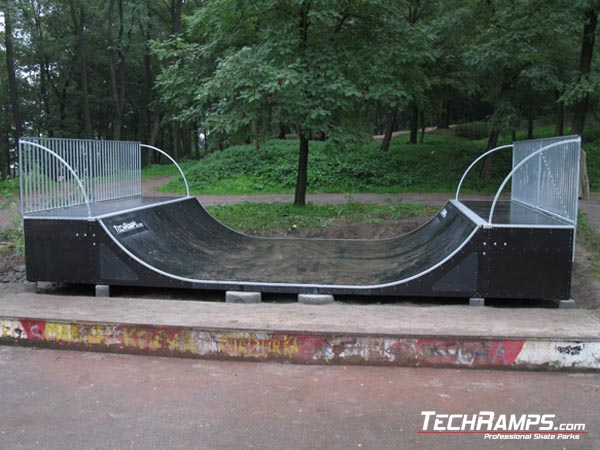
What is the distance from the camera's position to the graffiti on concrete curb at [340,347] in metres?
5.11

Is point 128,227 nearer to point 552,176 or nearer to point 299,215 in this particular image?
point 552,176

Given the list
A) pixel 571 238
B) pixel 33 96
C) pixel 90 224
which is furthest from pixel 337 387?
pixel 33 96

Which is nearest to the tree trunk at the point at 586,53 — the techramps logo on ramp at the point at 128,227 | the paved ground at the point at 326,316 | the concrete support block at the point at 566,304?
the concrete support block at the point at 566,304

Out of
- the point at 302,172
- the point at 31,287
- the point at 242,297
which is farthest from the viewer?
the point at 302,172

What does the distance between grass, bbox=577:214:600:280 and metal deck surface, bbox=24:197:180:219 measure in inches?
272

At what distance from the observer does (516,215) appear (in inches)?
295

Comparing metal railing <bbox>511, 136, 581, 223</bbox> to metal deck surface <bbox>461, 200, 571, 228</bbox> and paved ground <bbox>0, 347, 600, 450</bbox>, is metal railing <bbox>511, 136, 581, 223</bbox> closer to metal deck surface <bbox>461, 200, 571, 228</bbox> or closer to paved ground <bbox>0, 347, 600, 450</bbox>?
metal deck surface <bbox>461, 200, 571, 228</bbox>

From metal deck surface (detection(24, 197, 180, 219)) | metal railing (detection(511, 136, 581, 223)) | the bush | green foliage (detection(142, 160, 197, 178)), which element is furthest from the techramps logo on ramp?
the bush

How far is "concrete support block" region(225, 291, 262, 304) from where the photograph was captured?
6711 mm

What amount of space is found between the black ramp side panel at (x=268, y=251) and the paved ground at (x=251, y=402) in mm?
2092

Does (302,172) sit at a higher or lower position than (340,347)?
higher

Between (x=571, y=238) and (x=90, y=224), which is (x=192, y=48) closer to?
(x=90, y=224)
